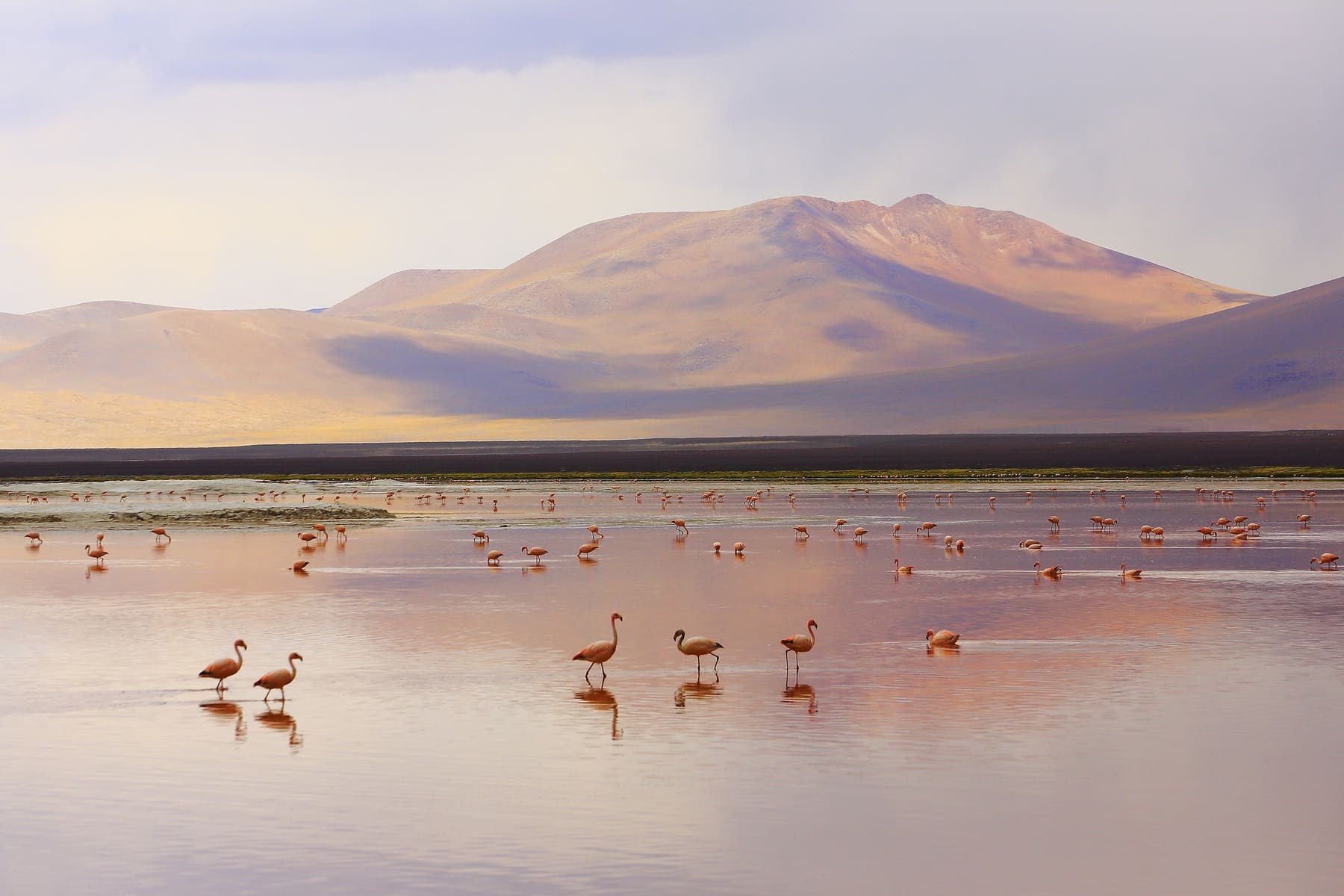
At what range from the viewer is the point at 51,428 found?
7466 inches

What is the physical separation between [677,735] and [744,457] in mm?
109786

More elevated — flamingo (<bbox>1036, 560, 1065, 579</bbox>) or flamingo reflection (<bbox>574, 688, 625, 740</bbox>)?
flamingo (<bbox>1036, 560, 1065, 579</bbox>)

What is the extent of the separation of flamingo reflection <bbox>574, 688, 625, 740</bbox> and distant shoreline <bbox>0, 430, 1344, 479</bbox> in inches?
2636

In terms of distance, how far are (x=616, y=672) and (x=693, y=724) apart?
3.27 meters

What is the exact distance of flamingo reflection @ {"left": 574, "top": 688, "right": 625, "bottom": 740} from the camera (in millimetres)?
15836

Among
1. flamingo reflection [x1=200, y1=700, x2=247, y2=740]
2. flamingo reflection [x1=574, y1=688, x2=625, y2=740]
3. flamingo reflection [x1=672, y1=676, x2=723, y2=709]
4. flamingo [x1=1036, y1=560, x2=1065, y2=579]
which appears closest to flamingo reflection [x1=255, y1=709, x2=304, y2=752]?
flamingo reflection [x1=200, y1=700, x2=247, y2=740]

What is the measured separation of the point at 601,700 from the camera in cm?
1656

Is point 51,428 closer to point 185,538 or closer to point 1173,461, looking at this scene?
point 1173,461

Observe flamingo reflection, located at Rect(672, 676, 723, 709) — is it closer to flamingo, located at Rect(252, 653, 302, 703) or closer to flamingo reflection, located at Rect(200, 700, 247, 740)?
flamingo, located at Rect(252, 653, 302, 703)

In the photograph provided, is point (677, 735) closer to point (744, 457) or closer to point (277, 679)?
point (277, 679)

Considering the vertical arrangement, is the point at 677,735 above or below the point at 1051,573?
below

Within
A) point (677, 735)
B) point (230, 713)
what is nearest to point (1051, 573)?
Answer: point (677, 735)

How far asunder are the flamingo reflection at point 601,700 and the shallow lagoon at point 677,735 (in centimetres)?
8

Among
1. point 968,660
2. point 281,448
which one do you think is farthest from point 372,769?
point 281,448
